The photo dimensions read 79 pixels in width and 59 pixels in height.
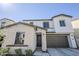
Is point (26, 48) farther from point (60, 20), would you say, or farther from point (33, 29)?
point (60, 20)

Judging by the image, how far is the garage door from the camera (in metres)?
5.30

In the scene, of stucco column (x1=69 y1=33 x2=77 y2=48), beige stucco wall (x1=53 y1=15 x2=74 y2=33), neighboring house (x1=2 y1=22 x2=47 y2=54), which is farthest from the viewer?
beige stucco wall (x1=53 y1=15 x2=74 y2=33)

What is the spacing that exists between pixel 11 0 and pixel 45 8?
1667 millimetres

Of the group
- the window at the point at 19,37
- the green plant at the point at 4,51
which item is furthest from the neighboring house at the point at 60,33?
the green plant at the point at 4,51

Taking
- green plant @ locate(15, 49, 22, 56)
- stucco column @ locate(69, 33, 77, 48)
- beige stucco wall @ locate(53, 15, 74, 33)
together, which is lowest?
green plant @ locate(15, 49, 22, 56)

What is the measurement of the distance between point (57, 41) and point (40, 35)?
44.8 inches

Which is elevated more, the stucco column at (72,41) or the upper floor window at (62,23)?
the upper floor window at (62,23)

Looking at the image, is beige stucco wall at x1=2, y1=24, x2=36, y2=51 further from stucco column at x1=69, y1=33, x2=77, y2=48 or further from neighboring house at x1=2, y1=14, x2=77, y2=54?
stucco column at x1=69, y1=33, x2=77, y2=48

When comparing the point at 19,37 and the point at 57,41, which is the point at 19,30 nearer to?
the point at 19,37

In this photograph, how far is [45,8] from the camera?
433cm

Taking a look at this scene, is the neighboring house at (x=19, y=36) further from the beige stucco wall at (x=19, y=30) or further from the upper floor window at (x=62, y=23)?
the upper floor window at (x=62, y=23)

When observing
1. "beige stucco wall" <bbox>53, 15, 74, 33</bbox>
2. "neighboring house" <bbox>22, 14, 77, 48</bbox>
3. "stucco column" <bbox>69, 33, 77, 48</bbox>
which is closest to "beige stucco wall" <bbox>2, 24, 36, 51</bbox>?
"neighboring house" <bbox>22, 14, 77, 48</bbox>

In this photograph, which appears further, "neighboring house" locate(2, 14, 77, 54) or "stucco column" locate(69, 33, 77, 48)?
"stucco column" locate(69, 33, 77, 48)

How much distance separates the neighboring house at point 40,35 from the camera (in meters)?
4.36
